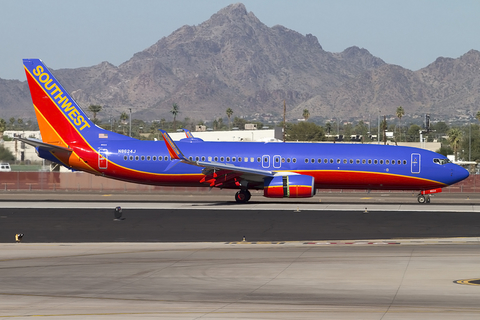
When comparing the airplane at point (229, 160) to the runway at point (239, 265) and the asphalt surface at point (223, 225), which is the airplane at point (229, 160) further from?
the runway at point (239, 265)

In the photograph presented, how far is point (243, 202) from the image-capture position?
42781 mm

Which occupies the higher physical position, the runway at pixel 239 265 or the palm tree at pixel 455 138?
the palm tree at pixel 455 138

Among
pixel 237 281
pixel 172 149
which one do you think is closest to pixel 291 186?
pixel 172 149

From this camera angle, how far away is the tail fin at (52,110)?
4300cm

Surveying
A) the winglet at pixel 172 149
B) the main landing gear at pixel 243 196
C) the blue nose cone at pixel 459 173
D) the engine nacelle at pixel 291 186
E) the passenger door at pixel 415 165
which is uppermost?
the winglet at pixel 172 149

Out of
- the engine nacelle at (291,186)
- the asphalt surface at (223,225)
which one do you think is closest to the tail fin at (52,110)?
the asphalt surface at (223,225)

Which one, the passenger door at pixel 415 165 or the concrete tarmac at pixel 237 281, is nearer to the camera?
the concrete tarmac at pixel 237 281

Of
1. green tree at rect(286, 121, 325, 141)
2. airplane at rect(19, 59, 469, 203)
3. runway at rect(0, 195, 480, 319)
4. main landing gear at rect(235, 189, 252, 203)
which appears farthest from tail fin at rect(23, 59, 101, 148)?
Result: green tree at rect(286, 121, 325, 141)

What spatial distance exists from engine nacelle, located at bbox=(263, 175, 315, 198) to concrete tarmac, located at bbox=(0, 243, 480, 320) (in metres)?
15.8

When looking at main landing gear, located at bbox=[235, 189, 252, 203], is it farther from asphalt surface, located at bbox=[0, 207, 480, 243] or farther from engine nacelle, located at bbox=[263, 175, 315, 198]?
asphalt surface, located at bbox=[0, 207, 480, 243]

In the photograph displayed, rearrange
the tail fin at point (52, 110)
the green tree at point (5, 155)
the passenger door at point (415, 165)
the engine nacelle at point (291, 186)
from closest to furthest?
the engine nacelle at point (291, 186)
the passenger door at point (415, 165)
the tail fin at point (52, 110)
the green tree at point (5, 155)

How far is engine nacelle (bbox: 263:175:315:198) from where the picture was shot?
→ 39750 millimetres

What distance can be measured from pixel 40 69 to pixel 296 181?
743 inches

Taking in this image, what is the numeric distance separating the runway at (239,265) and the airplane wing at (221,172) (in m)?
5.28
